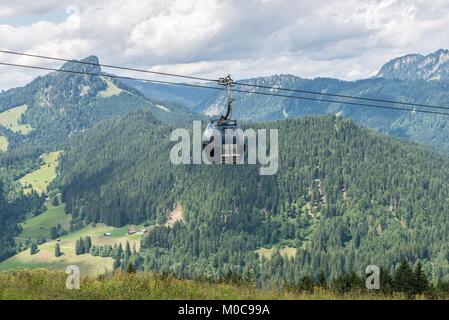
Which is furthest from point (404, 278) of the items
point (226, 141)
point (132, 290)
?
point (132, 290)

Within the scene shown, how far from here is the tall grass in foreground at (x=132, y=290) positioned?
86.0 ft

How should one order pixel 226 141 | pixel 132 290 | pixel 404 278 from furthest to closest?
pixel 404 278, pixel 226 141, pixel 132 290

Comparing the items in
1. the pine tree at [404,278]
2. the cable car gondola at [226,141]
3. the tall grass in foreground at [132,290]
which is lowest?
the pine tree at [404,278]

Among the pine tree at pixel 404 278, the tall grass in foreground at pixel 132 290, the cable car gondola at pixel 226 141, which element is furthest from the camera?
the pine tree at pixel 404 278

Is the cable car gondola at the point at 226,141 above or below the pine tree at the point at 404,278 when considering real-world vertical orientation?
above

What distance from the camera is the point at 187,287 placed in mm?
28000

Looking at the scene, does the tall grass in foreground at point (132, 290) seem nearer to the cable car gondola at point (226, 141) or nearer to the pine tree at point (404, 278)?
the cable car gondola at point (226, 141)

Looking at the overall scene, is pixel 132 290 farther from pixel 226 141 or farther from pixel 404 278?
pixel 404 278

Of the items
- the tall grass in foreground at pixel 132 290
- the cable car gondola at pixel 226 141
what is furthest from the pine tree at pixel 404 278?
the tall grass in foreground at pixel 132 290

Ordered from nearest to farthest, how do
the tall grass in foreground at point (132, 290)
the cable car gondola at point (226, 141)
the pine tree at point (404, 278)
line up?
the tall grass in foreground at point (132, 290) < the cable car gondola at point (226, 141) < the pine tree at point (404, 278)

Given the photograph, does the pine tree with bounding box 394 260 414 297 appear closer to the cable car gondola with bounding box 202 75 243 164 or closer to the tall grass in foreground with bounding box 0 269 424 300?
the cable car gondola with bounding box 202 75 243 164

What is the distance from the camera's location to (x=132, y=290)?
26906 millimetres

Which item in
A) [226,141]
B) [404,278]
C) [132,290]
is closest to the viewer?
[132,290]
